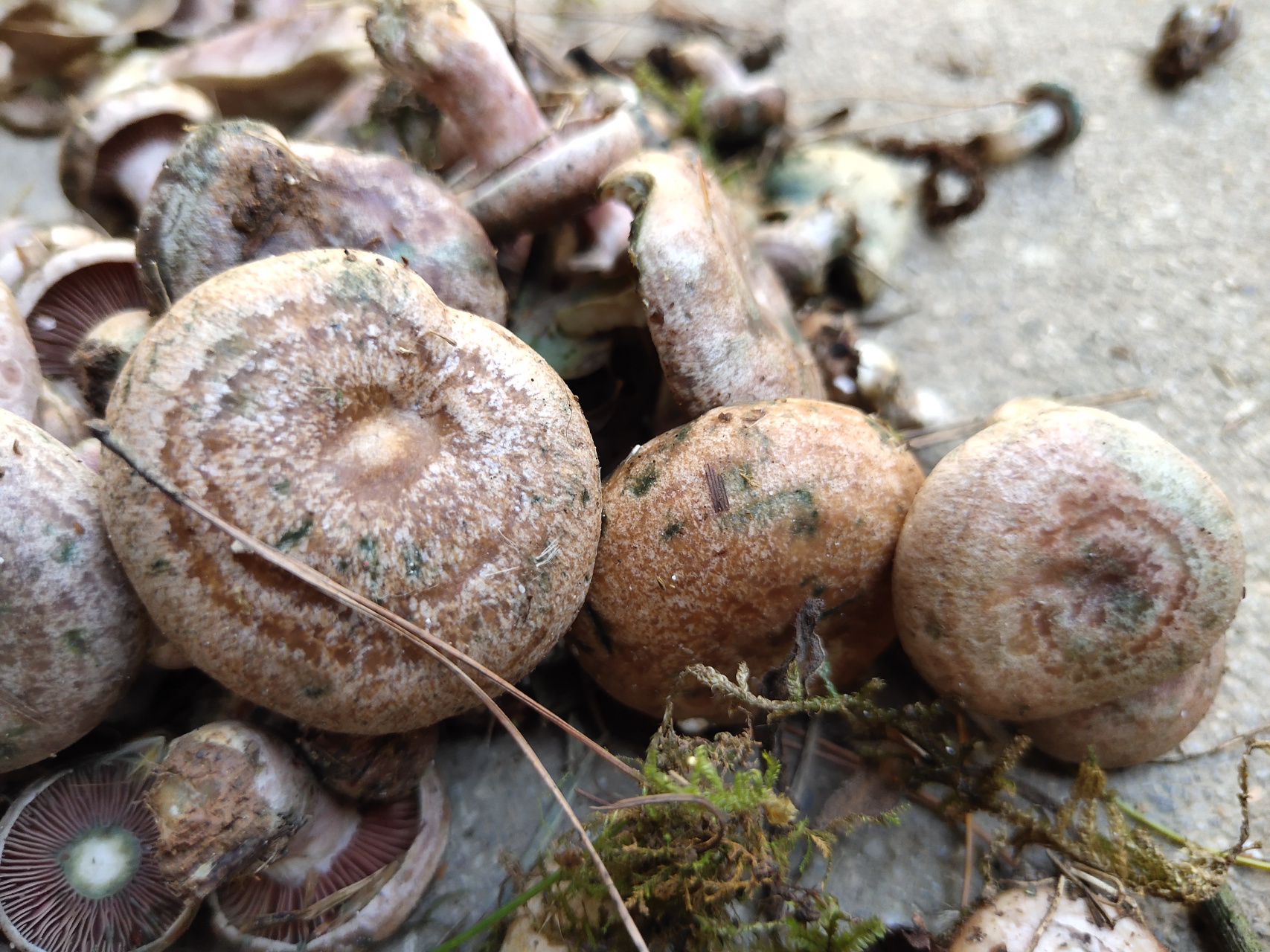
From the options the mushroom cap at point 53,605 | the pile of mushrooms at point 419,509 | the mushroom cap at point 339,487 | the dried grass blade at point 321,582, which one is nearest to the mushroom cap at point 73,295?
the pile of mushrooms at point 419,509

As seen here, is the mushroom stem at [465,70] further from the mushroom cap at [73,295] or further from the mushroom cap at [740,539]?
the mushroom cap at [740,539]

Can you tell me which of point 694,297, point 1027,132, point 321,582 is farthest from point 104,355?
point 1027,132

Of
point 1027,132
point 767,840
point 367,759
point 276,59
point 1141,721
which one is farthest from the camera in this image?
point 1027,132

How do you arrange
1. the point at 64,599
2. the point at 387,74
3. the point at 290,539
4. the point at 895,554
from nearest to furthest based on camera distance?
1. the point at 290,539
2. the point at 64,599
3. the point at 895,554
4. the point at 387,74

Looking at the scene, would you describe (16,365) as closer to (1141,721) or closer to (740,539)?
(740,539)

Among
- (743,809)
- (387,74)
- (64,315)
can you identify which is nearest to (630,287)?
(387,74)

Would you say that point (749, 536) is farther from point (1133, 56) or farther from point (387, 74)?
point (1133, 56)
